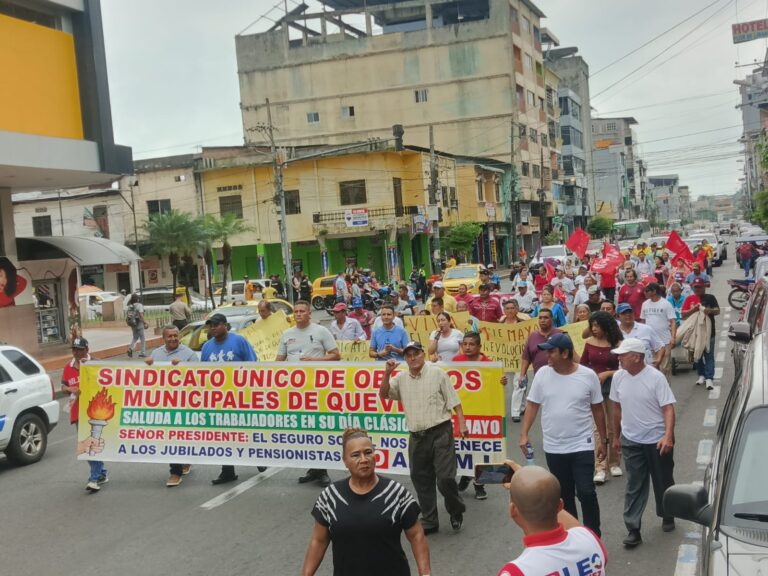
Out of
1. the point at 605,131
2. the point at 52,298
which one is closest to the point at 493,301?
the point at 52,298

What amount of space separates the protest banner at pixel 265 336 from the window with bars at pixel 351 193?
40.4 meters

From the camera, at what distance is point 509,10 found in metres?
69.6

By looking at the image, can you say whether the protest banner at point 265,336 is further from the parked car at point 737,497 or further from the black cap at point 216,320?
the parked car at point 737,497

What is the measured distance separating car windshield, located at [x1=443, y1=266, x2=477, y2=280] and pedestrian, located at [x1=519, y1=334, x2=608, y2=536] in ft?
98.4

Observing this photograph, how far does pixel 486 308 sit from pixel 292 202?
1658 inches

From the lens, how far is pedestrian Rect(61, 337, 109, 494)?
9.77 meters

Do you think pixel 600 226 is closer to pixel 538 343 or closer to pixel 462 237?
pixel 462 237

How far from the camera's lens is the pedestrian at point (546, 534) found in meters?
3.16

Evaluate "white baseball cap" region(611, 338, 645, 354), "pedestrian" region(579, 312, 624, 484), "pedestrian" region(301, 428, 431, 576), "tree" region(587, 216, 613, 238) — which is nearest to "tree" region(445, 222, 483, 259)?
"tree" region(587, 216, 613, 238)

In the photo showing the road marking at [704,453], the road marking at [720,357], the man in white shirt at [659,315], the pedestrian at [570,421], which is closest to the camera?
the pedestrian at [570,421]

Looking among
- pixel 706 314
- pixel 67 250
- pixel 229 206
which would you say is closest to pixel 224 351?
pixel 706 314

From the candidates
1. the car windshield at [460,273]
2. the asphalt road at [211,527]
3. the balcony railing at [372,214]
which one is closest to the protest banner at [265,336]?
the asphalt road at [211,527]

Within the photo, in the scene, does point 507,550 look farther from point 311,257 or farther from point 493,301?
point 311,257

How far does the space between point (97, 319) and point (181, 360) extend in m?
Answer: 31.0
